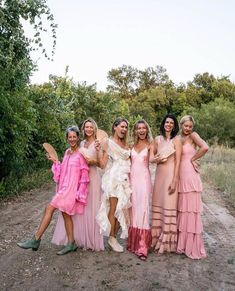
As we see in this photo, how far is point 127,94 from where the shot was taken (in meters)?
71.7

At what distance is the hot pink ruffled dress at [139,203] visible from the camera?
6.73 metres

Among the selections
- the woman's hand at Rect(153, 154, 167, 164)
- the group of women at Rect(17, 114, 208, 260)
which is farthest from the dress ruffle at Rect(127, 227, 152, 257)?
the woman's hand at Rect(153, 154, 167, 164)

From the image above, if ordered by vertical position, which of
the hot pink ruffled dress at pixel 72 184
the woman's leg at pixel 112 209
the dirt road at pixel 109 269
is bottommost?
the dirt road at pixel 109 269

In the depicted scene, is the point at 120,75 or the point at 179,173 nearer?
the point at 179,173

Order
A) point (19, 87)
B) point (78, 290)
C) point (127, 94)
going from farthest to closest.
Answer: point (127, 94) < point (19, 87) < point (78, 290)

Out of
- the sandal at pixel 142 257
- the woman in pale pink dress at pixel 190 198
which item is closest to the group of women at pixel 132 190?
the woman in pale pink dress at pixel 190 198

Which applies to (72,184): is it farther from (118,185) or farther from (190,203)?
(190,203)

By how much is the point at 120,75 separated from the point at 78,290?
2823 inches

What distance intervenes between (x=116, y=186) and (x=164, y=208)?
0.81 m

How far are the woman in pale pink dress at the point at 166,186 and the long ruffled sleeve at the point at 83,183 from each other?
102cm

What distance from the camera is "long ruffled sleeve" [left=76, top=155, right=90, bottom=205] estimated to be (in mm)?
6605

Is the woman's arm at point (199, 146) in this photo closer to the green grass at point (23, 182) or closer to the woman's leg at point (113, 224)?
the woman's leg at point (113, 224)

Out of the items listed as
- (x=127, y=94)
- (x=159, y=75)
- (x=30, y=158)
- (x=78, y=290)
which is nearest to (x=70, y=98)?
(x=30, y=158)

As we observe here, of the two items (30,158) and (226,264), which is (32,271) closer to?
(226,264)
